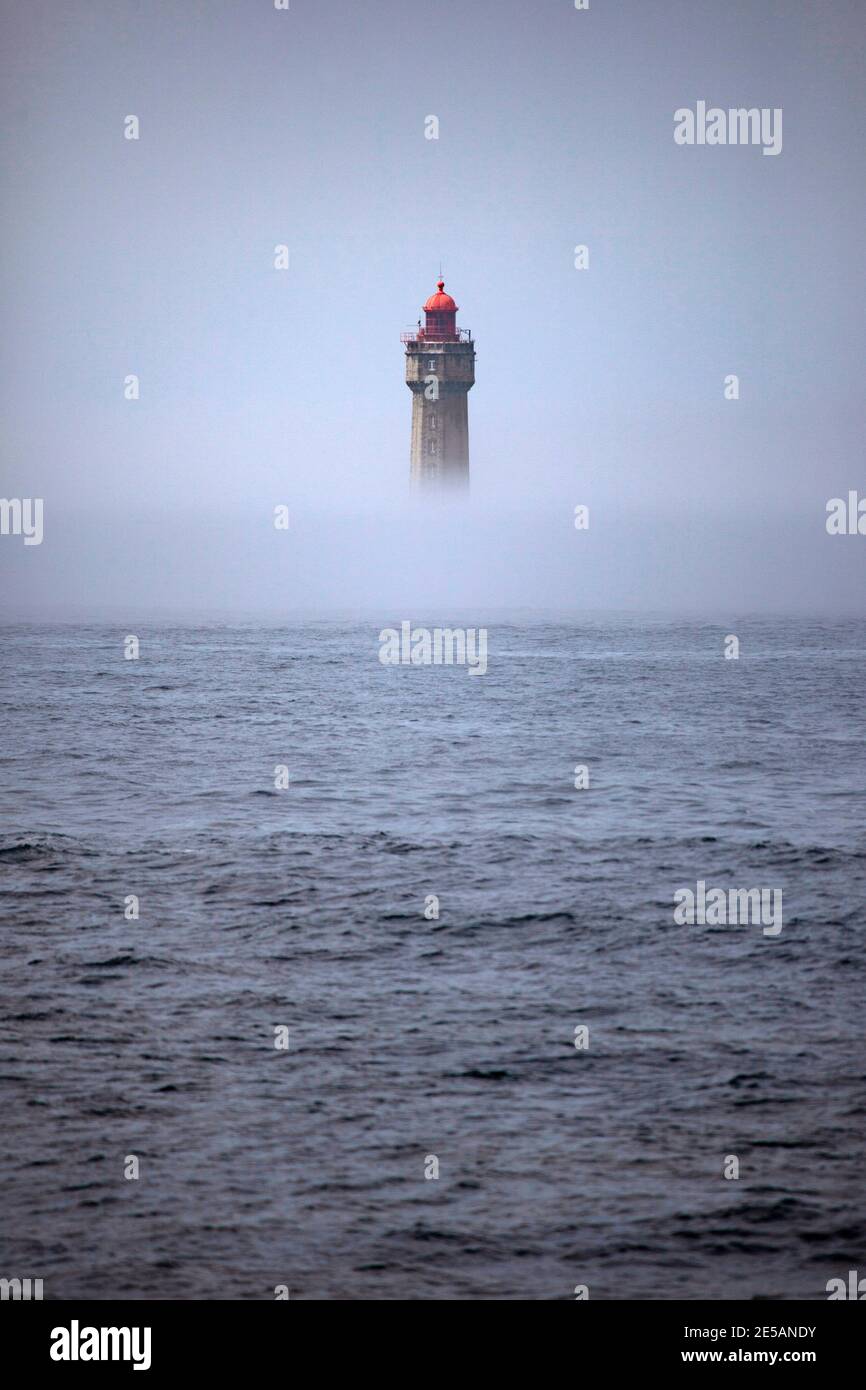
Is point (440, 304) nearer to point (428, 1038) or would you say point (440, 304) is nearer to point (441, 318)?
point (441, 318)

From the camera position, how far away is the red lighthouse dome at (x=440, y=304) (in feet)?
432

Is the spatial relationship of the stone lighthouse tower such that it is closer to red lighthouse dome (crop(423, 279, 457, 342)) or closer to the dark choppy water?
red lighthouse dome (crop(423, 279, 457, 342))

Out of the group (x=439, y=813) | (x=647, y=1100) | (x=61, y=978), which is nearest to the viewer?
(x=647, y=1100)

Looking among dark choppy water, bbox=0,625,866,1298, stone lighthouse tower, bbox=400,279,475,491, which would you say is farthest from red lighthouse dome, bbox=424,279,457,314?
dark choppy water, bbox=0,625,866,1298

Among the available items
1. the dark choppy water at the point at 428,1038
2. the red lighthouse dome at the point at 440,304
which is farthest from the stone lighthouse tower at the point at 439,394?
the dark choppy water at the point at 428,1038

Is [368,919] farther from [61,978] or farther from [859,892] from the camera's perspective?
[859,892]

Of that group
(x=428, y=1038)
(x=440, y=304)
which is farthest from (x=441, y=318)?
(x=428, y=1038)

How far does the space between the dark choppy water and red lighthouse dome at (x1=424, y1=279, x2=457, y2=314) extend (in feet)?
288

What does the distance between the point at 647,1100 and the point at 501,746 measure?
142 feet

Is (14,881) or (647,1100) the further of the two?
(14,881)

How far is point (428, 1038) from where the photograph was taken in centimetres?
2150

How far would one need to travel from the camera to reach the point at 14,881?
105 ft

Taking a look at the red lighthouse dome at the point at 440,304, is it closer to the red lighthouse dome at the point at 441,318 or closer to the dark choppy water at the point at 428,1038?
the red lighthouse dome at the point at 441,318

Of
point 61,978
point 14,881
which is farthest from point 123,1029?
point 14,881
